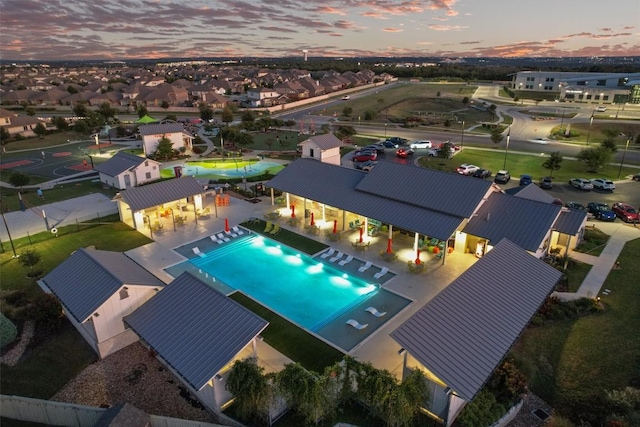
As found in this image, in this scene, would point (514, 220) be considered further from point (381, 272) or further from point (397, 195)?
point (381, 272)

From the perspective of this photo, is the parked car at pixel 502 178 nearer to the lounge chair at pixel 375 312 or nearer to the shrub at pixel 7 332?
the lounge chair at pixel 375 312

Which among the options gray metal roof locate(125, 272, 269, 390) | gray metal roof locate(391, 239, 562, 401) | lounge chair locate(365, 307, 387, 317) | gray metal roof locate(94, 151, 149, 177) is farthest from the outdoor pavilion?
gray metal roof locate(94, 151, 149, 177)

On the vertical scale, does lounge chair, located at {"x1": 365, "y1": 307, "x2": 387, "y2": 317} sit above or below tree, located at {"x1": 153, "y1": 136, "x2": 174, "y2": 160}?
below

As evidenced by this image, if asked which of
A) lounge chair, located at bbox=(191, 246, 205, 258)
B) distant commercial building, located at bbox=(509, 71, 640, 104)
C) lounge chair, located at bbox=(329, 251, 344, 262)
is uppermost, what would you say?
distant commercial building, located at bbox=(509, 71, 640, 104)

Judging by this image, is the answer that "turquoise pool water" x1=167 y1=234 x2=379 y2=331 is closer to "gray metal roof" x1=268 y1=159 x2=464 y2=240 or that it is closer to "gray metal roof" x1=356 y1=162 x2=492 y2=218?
"gray metal roof" x1=268 y1=159 x2=464 y2=240

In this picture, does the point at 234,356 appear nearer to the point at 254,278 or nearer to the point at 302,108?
the point at 254,278

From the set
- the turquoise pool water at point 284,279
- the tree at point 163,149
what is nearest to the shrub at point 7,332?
the turquoise pool water at point 284,279
